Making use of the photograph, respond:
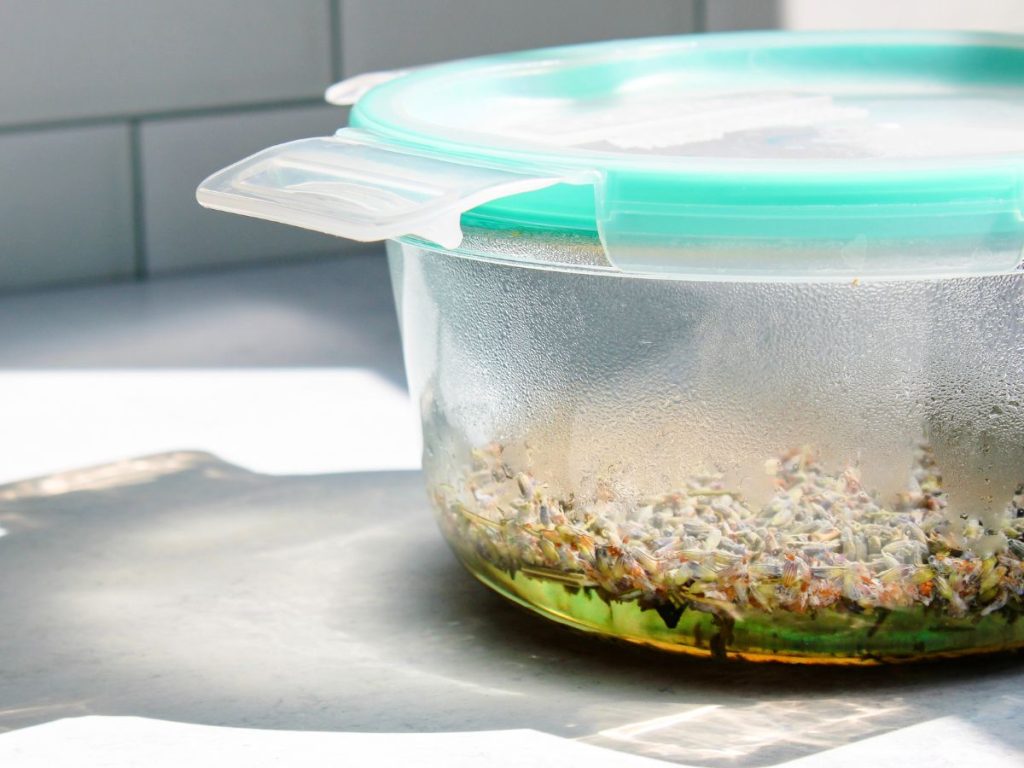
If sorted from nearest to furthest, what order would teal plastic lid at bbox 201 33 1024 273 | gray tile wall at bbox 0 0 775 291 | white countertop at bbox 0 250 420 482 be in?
1. teal plastic lid at bbox 201 33 1024 273
2. white countertop at bbox 0 250 420 482
3. gray tile wall at bbox 0 0 775 291

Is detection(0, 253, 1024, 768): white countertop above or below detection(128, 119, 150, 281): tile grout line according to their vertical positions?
below

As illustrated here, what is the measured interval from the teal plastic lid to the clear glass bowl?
22 millimetres

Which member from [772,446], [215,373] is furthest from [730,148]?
[215,373]

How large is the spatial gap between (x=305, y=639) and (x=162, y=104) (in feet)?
2.33

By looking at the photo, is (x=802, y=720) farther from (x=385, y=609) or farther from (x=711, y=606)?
(x=385, y=609)

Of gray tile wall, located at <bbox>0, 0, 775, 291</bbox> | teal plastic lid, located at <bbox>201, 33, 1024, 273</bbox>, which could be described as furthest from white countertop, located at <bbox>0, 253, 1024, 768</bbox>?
gray tile wall, located at <bbox>0, 0, 775, 291</bbox>

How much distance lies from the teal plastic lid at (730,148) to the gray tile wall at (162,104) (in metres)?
0.54

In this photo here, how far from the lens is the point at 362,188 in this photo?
0.47 m

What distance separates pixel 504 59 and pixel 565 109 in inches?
1.5

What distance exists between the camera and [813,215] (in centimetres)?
44

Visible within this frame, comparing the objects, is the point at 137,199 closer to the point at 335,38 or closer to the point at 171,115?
the point at 171,115

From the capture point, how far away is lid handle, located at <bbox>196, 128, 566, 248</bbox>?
1.46ft

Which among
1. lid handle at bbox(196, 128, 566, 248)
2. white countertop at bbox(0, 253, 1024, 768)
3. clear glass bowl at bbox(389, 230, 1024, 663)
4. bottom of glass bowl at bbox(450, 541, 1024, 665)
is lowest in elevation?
white countertop at bbox(0, 253, 1024, 768)

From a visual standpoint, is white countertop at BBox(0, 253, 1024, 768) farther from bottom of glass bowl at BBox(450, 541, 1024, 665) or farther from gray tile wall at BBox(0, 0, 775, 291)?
gray tile wall at BBox(0, 0, 775, 291)
